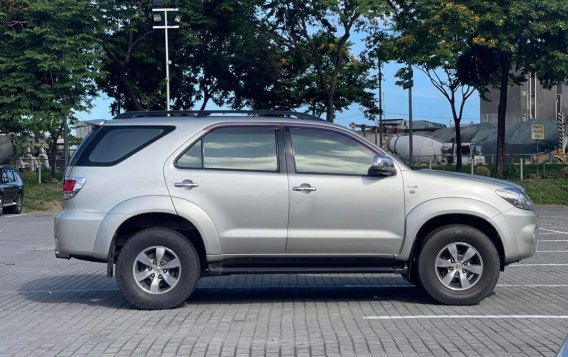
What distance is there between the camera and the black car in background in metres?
31.8

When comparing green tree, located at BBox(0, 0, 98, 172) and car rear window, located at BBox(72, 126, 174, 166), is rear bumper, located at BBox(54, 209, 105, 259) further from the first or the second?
green tree, located at BBox(0, 0, 98, 172)

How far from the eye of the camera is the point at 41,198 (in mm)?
36125

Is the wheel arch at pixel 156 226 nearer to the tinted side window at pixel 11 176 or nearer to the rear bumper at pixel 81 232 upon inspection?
the rear bumper at pixel 81 232

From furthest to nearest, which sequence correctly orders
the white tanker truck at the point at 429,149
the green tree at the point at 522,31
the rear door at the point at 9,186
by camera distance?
the white tanker truck at the point at 429,149 < the green tree at the point at 522,31 < the rear door at the point at 9,186

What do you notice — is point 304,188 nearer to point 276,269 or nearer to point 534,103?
point 276,269

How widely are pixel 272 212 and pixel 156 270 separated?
1384 mm

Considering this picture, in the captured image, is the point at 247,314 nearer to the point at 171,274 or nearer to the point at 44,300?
the point at 171,274

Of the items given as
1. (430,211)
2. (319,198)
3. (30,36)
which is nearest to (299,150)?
(319,198)

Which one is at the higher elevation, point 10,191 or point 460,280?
point 10,191

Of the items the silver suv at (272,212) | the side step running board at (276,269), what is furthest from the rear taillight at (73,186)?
the side step running board at (276,269)

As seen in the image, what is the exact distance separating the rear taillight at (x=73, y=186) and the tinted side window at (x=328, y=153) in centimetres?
232

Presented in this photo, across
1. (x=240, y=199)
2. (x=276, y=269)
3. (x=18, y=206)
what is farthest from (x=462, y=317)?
(x=18, y=206)

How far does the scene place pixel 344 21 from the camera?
39344 millimetres

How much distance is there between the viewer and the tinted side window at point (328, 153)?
10.0 metres
